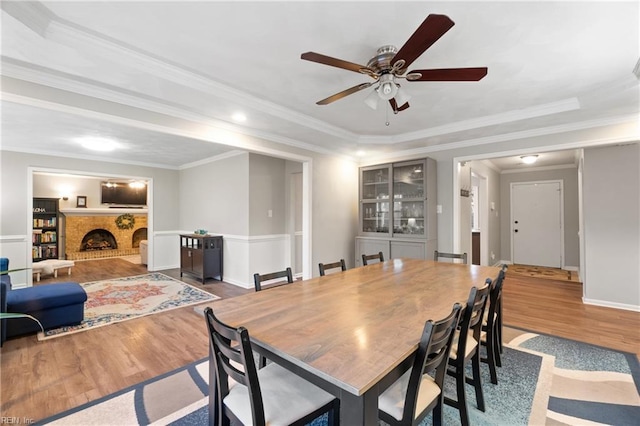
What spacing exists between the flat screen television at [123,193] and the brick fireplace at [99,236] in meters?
0.42

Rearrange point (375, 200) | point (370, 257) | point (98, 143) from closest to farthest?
point (370, 257) < point (98, 143) < point (375, 200)

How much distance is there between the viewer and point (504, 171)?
7070 mm

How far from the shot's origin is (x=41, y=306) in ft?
9.59

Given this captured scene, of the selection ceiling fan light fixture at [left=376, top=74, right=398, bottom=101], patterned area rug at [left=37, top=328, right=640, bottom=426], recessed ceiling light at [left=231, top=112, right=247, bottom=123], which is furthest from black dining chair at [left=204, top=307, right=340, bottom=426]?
recessed ceiling light at [left=231, top=112, right=247, bottom=123]

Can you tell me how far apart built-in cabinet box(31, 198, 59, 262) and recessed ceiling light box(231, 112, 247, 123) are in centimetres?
678

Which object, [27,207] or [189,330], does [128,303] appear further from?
[27,207]

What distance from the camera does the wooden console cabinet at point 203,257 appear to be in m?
5.10

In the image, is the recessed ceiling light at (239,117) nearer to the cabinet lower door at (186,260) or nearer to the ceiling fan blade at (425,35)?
the ceiling fan blade at (425,35)

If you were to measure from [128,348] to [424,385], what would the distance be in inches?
106

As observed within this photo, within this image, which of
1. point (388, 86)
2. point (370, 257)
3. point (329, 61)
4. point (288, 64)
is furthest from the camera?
point (370, 257)

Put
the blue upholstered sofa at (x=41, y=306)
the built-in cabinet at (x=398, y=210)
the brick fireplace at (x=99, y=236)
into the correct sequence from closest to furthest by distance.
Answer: the blue upholstered sofa at (x=41, y=306) → the built-in cabinet at (x=398, y=210) → the brick fireplace at (x=99, y=236)

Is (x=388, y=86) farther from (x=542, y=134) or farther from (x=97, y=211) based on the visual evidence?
(x=97, y=211)

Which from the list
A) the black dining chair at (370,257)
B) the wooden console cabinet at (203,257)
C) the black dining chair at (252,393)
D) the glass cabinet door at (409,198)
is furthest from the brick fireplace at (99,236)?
the black dining chair at (252,393)

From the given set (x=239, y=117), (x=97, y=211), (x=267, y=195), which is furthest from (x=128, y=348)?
(x=97, y=211)
